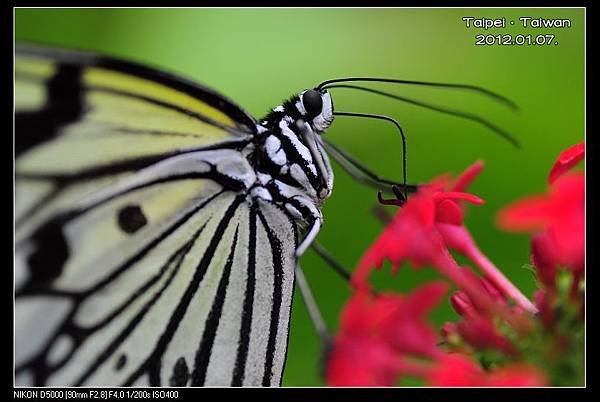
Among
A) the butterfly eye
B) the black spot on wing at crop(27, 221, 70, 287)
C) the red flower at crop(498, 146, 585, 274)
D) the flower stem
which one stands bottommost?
the black spot on wing at crop(27, 221, 70, 287)

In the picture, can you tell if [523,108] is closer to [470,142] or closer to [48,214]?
[470,142]

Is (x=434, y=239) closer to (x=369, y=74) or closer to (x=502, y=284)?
(x=502, y=284)

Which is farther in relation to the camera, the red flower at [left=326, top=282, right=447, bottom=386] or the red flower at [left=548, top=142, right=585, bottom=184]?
the red flower at [left=548, top=142, right=585, bottom=184]

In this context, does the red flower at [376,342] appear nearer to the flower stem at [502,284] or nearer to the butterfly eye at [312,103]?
the flower stem at [502,284]

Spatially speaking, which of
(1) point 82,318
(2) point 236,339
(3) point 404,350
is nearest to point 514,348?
(3) point 404,350

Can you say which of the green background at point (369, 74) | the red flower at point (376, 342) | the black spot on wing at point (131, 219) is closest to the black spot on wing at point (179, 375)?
the black spot on wing at point (131, 219)

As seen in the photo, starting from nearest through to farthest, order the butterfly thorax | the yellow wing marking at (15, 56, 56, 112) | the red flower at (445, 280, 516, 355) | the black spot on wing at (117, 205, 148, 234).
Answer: the red flower at (445, 280, 516, 355) → the yellow wing marking at (15, 56, 56, 112) → the black spot on wing at (117, 205, 148, 234) → the butterfly thorax

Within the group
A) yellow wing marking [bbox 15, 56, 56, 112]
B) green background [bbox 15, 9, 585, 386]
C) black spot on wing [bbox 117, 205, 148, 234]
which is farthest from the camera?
green background [bbox 15, 9, 585, 386]

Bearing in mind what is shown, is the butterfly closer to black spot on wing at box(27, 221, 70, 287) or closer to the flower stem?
black spot on wing at box(27, 221, 70, 287)

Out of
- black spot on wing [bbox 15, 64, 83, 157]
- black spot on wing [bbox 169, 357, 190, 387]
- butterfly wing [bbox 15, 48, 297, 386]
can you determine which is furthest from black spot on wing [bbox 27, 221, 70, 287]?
black spot on wing [bbox 169, 357, 190, 387]
